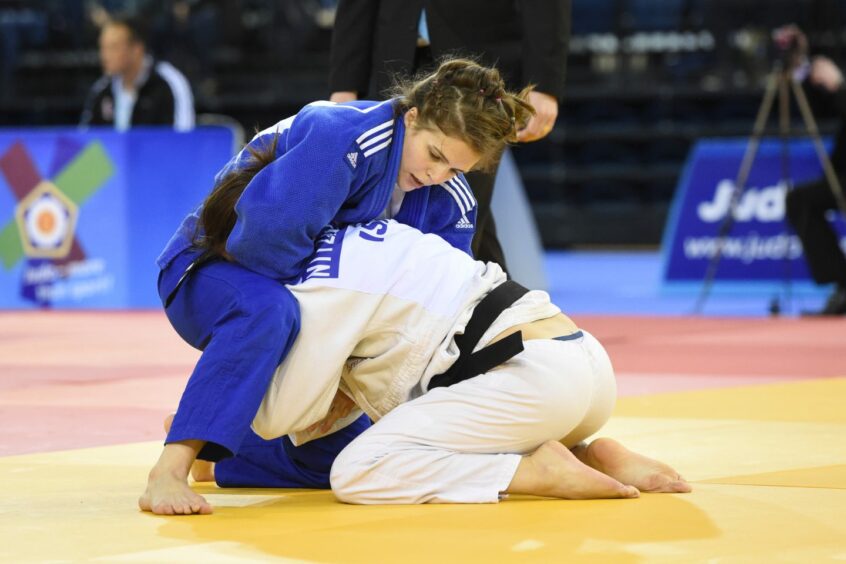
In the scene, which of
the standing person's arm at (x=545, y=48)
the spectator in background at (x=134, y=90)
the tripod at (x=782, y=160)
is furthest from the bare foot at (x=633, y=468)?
the spectator in background at (x=134, y=90)

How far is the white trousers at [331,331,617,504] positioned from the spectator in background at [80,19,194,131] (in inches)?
266

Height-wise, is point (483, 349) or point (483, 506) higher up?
point (483, 349)

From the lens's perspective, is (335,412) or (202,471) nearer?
(335,412)

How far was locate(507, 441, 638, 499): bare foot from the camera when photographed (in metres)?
2.64

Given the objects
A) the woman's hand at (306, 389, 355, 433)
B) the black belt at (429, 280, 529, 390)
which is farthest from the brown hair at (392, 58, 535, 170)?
the woman's hand at (306, 389, 355, 433)

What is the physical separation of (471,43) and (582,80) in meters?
10.3

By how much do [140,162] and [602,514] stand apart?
20.2 ft

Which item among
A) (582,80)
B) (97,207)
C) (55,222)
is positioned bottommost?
(55,222)

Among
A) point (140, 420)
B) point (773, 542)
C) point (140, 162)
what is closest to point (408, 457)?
point (773, 542)

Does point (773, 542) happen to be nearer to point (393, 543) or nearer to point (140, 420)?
point (393, 543)

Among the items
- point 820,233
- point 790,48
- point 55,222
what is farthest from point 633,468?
point 55,222

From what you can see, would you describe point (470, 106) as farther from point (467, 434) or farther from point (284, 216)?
point (467, 434)

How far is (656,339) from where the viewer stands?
6.42 metres

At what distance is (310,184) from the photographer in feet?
8.65
